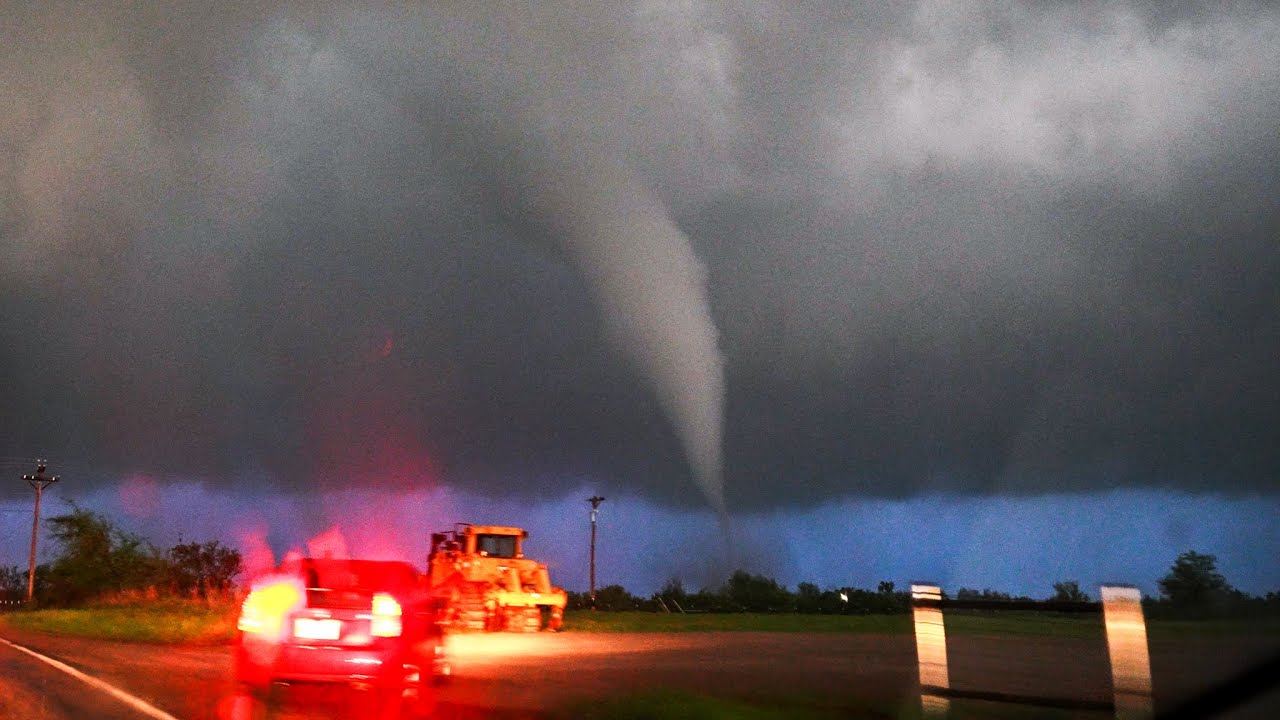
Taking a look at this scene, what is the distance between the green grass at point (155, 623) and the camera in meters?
31.6

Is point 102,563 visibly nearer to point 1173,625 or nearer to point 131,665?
point 131,665

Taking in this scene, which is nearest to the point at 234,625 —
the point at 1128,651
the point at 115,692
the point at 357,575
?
the point at 115,692

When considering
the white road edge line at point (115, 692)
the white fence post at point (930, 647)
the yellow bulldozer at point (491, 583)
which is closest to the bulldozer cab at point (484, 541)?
the yellow bulldozer at point (491, 583)

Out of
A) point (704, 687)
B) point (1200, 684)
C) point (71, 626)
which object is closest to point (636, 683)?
point (704, 687)

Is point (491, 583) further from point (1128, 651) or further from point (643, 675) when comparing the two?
point (1128, 651)

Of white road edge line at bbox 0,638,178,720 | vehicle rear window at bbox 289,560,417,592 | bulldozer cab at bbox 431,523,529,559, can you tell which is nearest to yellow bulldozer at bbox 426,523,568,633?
bulldozer cab at bbox 431,523,529,559

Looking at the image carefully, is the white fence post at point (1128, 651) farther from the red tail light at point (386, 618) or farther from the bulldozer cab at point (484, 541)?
the bulldozer cab at point (484, 541)

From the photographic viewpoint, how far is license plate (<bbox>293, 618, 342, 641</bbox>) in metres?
12.8

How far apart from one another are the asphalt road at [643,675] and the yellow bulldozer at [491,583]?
5.42m

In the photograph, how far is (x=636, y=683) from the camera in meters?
16.3

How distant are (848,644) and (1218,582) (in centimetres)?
2360

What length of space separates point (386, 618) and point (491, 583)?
19.6m

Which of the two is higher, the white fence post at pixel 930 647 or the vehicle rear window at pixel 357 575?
the vehicle rear window at pixel 357 575

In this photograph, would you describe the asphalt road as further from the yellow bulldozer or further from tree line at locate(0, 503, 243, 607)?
tree line at locate(0, 503, 243, 607)
